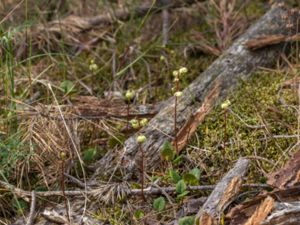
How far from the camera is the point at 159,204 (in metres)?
2.40

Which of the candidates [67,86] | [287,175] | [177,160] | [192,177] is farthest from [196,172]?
[67,86]

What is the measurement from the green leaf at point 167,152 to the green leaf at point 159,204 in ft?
0.96

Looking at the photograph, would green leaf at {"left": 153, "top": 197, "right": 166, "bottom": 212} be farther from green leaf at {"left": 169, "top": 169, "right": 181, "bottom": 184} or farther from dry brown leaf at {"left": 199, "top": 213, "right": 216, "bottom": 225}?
dry brown leaf at {"left": 199, "top": 213, "right": 216, "bottom": 225}

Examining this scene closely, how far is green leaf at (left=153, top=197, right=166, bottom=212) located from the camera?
2398mm

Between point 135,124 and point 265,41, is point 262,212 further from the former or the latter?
point 265,41

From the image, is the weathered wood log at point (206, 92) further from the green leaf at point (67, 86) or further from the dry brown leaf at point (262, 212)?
the dry brown leaf at point (262, 212)

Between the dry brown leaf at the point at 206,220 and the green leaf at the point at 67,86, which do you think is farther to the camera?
the green leaf at the point at 67,86

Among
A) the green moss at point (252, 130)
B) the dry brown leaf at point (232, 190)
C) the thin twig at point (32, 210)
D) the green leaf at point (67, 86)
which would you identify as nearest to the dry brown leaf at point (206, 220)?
the dry brown leaf at point (232, 190)

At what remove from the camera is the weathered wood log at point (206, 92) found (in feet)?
8.93

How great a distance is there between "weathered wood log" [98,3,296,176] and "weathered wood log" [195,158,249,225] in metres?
0.43

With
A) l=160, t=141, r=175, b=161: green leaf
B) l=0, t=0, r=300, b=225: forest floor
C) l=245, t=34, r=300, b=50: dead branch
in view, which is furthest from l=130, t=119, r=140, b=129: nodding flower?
l=245, t=34, r=300, b=50: dead branch

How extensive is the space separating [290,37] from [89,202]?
1535mm

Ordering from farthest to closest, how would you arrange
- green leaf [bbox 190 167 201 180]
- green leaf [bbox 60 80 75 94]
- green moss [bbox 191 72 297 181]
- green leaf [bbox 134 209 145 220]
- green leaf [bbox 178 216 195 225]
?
green leaf [bbox 60 80 75 94] < green moss [bbox 191 72 297 181] < green leaf [bbox 190 167 201 180] < green leaf [bbox 134 209 145 220] < green leaf [bbox 178 216 195 225]

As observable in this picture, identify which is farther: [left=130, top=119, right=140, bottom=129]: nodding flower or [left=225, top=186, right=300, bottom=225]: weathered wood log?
[left=130, top=119, right=140, bottom=129]: nodding flower
